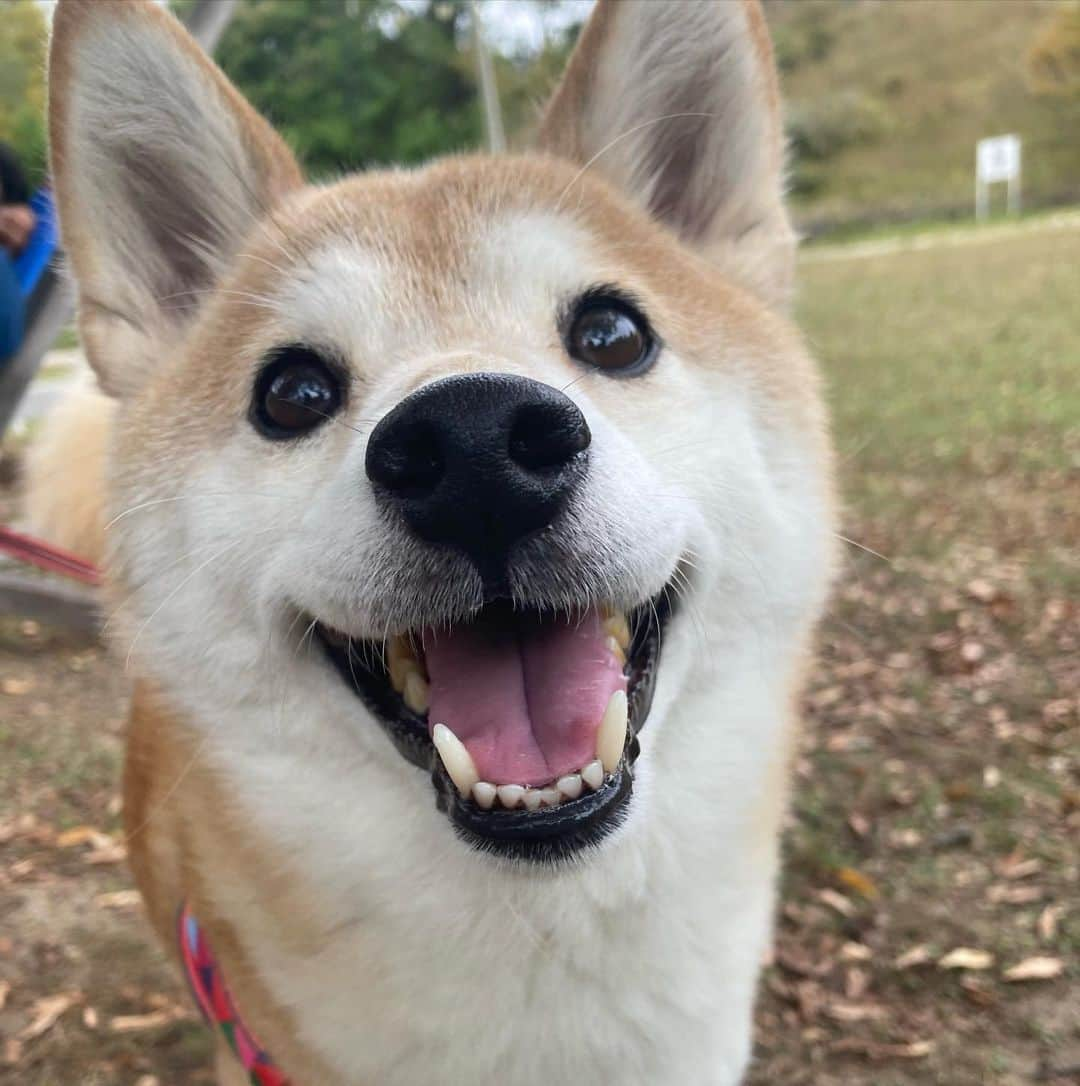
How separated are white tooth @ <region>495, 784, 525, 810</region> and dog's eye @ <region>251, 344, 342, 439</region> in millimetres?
611

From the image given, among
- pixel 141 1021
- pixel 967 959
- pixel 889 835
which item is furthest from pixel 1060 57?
pixel 141 1021

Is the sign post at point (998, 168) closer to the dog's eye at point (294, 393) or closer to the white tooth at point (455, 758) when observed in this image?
the dog's eye at point (294, 393)

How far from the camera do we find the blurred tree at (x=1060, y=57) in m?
31.6

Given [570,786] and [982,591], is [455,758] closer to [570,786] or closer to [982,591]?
[570,786]

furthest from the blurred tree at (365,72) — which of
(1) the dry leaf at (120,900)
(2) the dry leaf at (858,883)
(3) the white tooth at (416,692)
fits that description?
(3) the white tooth at (416,692)

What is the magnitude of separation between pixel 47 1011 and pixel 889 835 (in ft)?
7.32

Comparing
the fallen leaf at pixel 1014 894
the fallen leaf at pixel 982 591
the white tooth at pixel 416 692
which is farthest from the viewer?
the fallen leaf at pixel 982 591

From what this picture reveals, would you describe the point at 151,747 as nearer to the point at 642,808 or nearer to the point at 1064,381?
the point at 642,808

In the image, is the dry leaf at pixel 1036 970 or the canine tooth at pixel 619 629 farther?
the dry leaf at pixel 1036 970

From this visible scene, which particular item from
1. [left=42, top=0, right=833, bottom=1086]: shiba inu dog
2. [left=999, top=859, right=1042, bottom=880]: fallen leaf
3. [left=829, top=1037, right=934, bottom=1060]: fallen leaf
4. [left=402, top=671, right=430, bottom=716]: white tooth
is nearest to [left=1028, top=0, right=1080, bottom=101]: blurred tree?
[left=999, top=859, right=1042, bottom=880]: fallen leaf

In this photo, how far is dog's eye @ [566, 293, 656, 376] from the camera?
1.52m

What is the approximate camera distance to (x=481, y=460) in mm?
1098

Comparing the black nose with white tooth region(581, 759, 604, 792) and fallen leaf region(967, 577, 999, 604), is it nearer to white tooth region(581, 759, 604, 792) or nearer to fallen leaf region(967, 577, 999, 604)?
white tooth region(581, 759, 604, 792)

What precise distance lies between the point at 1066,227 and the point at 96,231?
2088 centimetres
